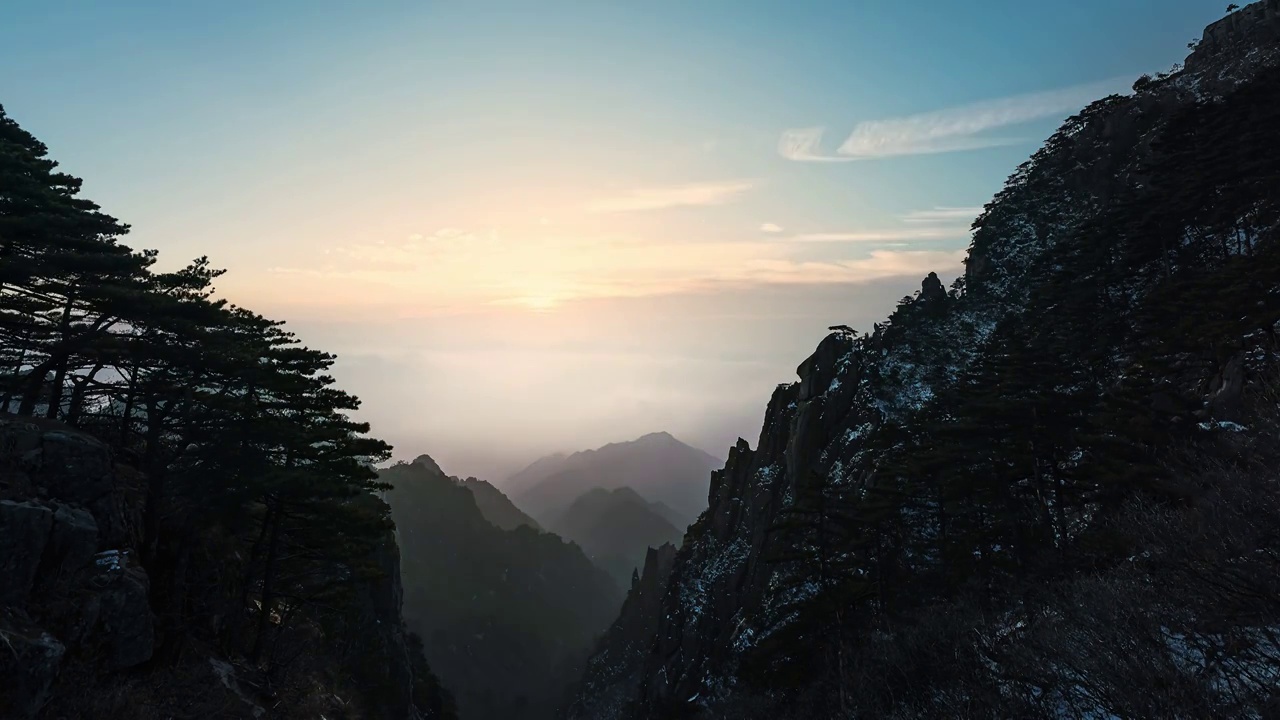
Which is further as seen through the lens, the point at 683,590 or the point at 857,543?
the point at 683,590

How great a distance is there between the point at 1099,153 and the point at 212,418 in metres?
93.3

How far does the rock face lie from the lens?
12.9m

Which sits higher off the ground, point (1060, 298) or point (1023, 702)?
point (1060, 298)

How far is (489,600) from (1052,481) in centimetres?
15450

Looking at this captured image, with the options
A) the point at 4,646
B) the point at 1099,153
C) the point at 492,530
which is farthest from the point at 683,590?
the point at 492,530

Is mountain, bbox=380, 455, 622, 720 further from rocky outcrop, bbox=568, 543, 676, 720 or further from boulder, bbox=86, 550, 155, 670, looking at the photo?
boulder, bbox=86, 550, 155, 670

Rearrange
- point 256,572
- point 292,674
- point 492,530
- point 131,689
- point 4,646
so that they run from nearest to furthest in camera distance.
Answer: point 4,646
point 131,689
point 256,572
point 292,674
point 492,530

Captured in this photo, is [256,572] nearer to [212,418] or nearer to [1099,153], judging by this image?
[212,418]

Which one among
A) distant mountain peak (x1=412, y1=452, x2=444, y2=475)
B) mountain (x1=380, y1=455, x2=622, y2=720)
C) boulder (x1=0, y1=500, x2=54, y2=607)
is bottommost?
mountain (x1=380, y1=455, x2=622, y2=720)

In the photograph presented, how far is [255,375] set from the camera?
20.8 m

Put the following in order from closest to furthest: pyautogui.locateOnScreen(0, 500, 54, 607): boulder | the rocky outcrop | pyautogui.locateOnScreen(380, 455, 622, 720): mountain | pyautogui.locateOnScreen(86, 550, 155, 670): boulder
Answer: pyautogui.locateOnScreen(0, 500, 54, 607): boulder, pyautogui.locateOnScreen(86, 550, 155, 670): boulder, the rocky outcrop, pyautogui.locateOnScreen(380, 455, 622, 720): mountain

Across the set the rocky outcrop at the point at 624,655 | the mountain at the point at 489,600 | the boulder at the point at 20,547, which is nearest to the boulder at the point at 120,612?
the boulder at the point at 20,547

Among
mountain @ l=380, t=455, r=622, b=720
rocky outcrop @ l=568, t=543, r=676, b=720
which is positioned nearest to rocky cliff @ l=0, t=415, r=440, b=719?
rocky outcrop @ l=568, t=543, r=676, b=720

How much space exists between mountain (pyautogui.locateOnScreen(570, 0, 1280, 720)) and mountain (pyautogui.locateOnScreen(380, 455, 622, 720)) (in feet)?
245
